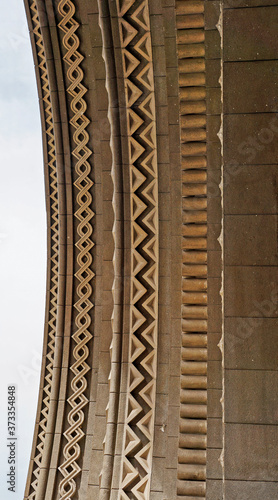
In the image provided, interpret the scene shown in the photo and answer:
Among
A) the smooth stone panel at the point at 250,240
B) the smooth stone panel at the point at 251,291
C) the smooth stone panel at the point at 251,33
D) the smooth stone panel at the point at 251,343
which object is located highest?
the smooth stone panel at the point at 251,33

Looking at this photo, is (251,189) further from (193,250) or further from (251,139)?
(193,250)

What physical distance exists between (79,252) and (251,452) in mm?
A: 4830

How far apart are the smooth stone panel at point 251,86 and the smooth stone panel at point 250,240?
0.75 m

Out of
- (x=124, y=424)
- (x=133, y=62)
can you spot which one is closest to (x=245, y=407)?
(x=124, y=424)

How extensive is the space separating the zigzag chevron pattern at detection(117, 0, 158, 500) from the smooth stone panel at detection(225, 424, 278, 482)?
1.60m

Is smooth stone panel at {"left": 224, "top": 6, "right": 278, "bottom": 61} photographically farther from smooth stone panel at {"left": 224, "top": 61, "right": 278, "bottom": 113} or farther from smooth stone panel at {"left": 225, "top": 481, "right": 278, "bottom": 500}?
smooth stone panel at {"left": 225, "top": 481, "right": 278, "bottom": 500}

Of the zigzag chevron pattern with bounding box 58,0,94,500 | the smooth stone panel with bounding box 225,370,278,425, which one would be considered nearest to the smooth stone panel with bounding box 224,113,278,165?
the smooth stone panel with bounding box 225,370,278,425

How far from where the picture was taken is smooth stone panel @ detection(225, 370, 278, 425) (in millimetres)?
3451

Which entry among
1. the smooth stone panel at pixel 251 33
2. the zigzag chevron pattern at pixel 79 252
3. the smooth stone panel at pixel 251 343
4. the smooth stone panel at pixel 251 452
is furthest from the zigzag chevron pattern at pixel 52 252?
the smooth stone panel at pixel 251 343

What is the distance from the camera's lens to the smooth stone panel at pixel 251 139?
11.3 feet

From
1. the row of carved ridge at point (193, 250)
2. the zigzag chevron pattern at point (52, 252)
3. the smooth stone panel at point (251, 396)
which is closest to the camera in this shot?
the smooth stone panel at point (251, 396)

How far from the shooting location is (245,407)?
11.4ft

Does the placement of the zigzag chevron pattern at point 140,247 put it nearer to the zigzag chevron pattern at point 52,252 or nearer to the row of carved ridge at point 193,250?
the row of carved ridge at point 193,250

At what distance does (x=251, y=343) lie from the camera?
351 centimetres
